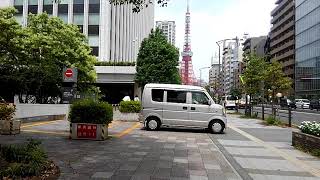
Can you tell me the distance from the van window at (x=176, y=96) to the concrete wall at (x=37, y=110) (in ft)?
21.7

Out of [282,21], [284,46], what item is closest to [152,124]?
[284,46]

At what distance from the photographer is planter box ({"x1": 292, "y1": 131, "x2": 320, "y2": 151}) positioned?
13112mm

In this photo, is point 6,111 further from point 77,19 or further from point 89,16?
point 77,19

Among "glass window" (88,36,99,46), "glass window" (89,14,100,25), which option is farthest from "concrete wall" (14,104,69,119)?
"glass window" (89,14,100,25)

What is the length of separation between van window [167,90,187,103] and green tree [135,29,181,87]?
33355 millimetres

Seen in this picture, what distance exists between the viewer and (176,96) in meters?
20.2

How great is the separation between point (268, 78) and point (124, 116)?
50.6 feet

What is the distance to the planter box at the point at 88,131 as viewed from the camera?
1452cm

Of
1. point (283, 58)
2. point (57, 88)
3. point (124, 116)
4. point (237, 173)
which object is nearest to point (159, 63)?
point (57, 88)

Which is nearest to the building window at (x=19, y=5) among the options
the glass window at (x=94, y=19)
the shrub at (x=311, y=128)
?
the glass window at (x=94, y=19)

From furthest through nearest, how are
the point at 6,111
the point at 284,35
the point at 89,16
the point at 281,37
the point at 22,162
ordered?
the point at 281,37 → the point at 284,35 → the point at 89,16 → the point at 6,111 → the point at 22,162

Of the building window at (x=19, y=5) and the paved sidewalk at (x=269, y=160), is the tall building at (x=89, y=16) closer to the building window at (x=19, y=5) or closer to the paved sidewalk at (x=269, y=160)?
the building window at (x=19, y=5)

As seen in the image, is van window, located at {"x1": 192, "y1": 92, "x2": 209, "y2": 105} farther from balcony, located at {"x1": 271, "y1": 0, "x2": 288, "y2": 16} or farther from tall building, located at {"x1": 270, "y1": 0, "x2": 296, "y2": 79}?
balcony, located at {"x1": 271, "y1": 0, "x2": 288, "y2": 16}

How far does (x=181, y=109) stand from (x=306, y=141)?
6.93 m
